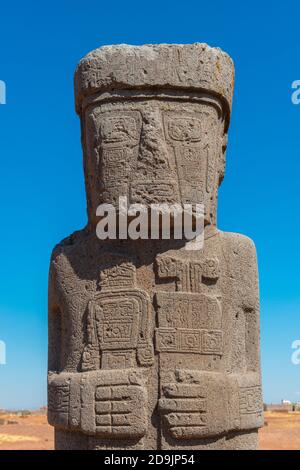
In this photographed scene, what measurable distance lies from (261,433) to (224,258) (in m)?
17.3

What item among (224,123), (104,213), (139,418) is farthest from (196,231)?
(139,418)

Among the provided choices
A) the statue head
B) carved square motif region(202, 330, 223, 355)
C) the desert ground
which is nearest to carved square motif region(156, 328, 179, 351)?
carved square motif region(202, 330, 223, 355)

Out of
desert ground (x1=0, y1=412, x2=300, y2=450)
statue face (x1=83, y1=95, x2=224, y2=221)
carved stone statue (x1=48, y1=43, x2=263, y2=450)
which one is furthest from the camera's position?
desert ground (x1=0, y1=412, x2=300, y2=450)

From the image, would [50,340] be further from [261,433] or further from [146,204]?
[261,433]

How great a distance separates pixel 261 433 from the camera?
69.1 ft

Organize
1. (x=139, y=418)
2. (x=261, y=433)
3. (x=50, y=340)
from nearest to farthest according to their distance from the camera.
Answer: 1. (x=139, y=418)
2. (x=50, y=340)
3. (x=261, y=433)

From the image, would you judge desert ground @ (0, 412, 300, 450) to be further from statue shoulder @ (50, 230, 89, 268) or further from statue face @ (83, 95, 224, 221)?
statue face @ (83, 95, 224, 221)

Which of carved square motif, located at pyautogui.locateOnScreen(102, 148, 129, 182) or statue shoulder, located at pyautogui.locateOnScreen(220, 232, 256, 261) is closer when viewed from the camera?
carved square motif, located at pyautogui.locateOnScreen(102, 148, 129, 182)

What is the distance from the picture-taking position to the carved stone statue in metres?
4.82

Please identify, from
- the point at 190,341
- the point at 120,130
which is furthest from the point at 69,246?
the point at 190,341

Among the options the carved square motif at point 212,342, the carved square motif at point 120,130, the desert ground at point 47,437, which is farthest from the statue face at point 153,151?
the desert ground at point 47,437

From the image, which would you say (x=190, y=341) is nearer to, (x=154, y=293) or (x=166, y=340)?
(x=166, y=340)

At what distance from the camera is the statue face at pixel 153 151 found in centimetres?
504

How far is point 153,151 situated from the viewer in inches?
199
